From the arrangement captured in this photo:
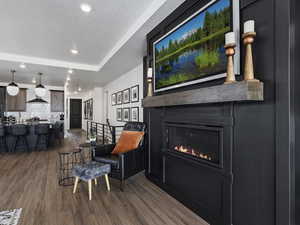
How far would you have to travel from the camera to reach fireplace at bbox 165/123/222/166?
2008 mm

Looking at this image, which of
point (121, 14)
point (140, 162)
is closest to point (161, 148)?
point (140, 162)

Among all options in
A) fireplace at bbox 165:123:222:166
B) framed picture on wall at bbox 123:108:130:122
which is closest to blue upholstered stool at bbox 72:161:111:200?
fireplace at bbox 165:123:222:166

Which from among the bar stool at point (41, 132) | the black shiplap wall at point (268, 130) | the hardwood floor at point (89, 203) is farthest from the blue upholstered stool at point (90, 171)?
the bar stool at point (41, 132)

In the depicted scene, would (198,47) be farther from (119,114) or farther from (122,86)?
(119,114)

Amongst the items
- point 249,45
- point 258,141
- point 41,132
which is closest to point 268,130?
point 258,141

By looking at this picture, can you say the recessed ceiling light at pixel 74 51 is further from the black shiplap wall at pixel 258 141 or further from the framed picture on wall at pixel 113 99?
the black shiplap wall at pixel 258 141

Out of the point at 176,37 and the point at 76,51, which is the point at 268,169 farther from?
the point at 76,51

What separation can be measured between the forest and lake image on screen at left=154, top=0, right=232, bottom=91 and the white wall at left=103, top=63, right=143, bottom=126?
251 cm

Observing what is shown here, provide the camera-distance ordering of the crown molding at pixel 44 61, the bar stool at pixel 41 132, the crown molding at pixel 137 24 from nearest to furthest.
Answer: the crown molding at pixel 137 24
the crown molding at pixel 44 61
the bar stool at pixel 41 132

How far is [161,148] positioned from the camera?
3078mm

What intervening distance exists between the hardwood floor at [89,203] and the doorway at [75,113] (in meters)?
11.0

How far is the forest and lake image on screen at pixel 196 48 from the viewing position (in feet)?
6.07

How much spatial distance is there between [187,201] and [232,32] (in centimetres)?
215

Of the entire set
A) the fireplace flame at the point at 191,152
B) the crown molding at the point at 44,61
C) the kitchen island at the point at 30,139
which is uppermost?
the crown molding at the point at 44,61
